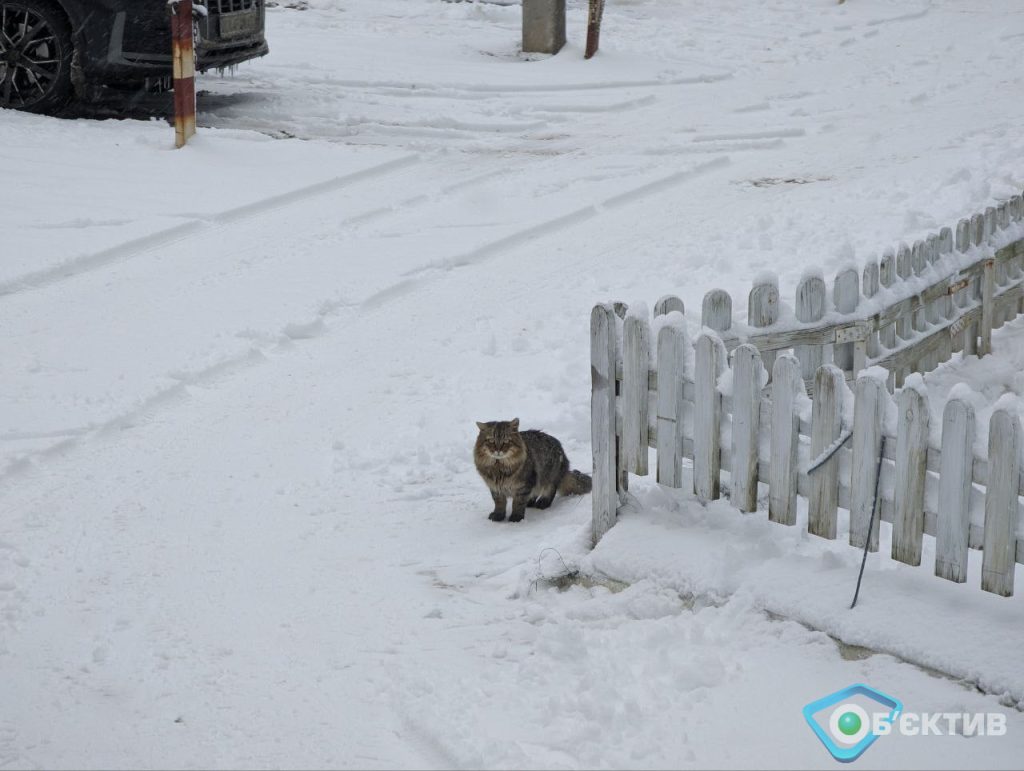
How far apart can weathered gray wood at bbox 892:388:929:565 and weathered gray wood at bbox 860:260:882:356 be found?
2234 millimetres

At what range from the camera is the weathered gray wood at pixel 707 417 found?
510 centimetres

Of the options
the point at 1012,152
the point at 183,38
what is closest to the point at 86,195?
the point at 183,38

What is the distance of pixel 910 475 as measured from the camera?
14.9 feet

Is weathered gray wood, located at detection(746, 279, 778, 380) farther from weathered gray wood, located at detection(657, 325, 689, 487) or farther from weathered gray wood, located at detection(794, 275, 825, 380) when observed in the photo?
weathered gray wood, located at detection(657, 325, 689, 487)

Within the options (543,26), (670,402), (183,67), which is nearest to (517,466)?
(670,402)

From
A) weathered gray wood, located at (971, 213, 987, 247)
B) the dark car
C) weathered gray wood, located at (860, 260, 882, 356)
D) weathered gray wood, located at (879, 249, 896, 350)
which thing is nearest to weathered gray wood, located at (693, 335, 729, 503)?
weathered gray wood, located at (860, 260, 882, 356)

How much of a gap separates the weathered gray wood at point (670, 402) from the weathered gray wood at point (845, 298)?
1558 mm

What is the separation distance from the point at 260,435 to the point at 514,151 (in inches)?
270

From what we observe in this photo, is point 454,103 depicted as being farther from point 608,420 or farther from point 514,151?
point 608,420

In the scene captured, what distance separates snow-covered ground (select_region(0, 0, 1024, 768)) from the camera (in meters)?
4.44

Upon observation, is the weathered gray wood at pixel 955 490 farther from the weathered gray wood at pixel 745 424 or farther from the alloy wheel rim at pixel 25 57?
the alloy wheel rim at pixel 25 57

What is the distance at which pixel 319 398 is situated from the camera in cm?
781

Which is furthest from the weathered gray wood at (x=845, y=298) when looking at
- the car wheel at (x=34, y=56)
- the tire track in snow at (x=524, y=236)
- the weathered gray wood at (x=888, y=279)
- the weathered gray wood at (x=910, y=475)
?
the car wheel at (x=34, y=56)

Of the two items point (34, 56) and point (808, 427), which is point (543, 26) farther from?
point (808, 427)
